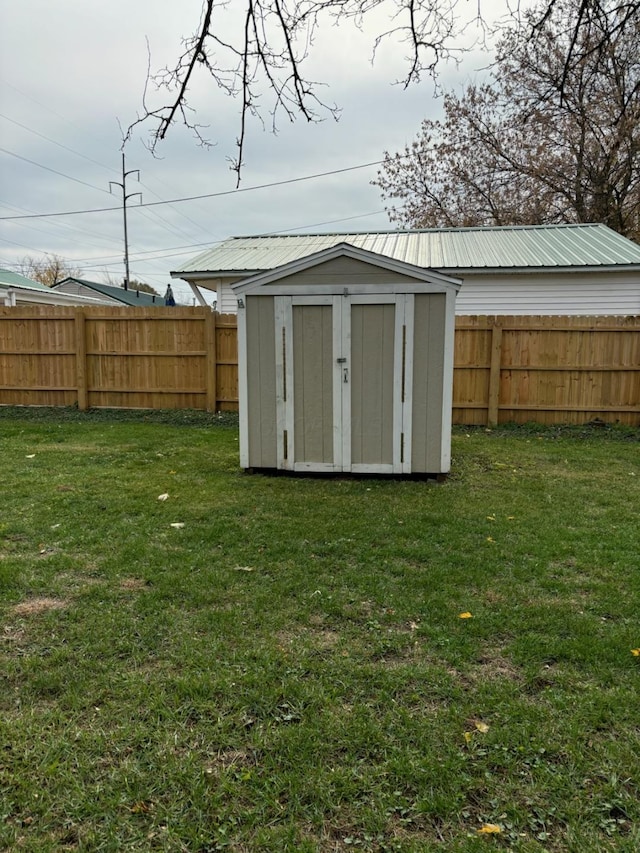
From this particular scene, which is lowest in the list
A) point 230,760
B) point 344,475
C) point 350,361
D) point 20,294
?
point 230,760

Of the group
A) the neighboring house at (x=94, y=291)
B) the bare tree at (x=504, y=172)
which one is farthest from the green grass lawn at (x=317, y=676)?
the neighboring house at (x=94, y=291)

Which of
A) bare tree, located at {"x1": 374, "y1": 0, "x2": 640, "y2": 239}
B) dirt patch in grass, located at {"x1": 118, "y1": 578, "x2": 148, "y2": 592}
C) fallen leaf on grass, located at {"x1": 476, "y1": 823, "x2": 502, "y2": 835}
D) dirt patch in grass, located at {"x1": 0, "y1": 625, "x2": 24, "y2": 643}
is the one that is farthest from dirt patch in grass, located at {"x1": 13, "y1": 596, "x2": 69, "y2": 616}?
bare tree, located at {"x1": 374, "y1": 0, "x2": 640, "y2": 239}

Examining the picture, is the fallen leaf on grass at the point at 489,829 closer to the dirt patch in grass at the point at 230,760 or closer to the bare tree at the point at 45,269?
the dirt patch in grass at the point at 230,760

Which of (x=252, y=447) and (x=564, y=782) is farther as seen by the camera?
(x=252, y=447)

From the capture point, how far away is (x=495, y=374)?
834 centimetres

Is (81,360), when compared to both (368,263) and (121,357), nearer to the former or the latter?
(121,357)

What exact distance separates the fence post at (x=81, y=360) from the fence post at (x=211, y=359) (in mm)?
2187

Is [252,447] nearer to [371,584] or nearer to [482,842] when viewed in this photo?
[371,584]

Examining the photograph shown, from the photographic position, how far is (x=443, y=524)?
401cm

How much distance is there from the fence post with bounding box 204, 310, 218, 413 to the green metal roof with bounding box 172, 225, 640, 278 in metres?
1.55

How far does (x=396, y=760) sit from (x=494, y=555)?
6.38 feet

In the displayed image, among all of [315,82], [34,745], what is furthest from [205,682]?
[315,82]

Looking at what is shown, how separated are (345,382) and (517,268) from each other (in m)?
5.87

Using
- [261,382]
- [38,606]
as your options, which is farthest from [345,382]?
[38,606]
